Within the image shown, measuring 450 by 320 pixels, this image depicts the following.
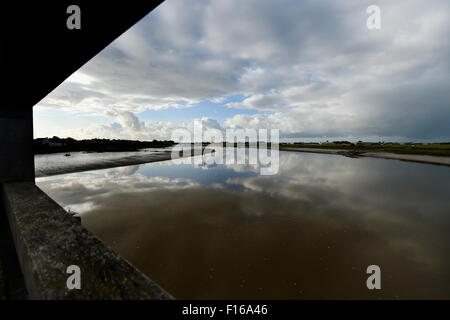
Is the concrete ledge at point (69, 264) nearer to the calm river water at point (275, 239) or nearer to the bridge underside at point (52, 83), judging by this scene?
the bridge underside at point (52, 83)

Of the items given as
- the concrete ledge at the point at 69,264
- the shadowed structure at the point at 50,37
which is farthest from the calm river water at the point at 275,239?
the shadowed structure at the point at 50,37

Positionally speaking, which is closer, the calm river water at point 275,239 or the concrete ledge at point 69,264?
the concrete ledge at point 69,264

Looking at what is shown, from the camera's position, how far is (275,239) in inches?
286

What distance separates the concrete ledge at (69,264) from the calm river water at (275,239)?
244 centimetres

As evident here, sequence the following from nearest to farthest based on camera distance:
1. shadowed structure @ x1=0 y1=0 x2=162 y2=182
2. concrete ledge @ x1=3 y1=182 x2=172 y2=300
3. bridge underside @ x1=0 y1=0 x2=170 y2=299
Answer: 1. concrete ledge @ x1=3 y1=182 x2=172 y2=300
2. bridge underside @ x1=0 y1=0 x2=170 y2=299
3. shadowed structure @ x1=0 y1=0 x2=162 y2=182

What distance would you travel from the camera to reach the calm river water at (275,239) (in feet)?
16.3

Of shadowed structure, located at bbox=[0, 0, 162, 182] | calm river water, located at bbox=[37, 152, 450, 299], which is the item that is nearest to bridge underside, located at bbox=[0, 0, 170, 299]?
shadowed structure, located at bbox=[0, 0, 162, 182]

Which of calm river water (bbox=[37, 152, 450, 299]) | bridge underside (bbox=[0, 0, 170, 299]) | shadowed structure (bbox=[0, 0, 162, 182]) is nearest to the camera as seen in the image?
bridge underside (bbox=[0, 0, 170, 299])

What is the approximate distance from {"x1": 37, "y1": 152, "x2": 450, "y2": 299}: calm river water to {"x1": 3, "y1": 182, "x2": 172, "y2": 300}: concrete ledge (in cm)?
244

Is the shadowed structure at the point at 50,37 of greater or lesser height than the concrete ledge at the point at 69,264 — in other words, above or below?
above

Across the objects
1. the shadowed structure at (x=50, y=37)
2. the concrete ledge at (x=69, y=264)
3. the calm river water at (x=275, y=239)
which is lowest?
the calm river water at (x=275, y=239)

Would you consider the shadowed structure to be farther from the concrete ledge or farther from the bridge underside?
the concrete ledge

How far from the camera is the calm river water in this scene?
16.3ft
